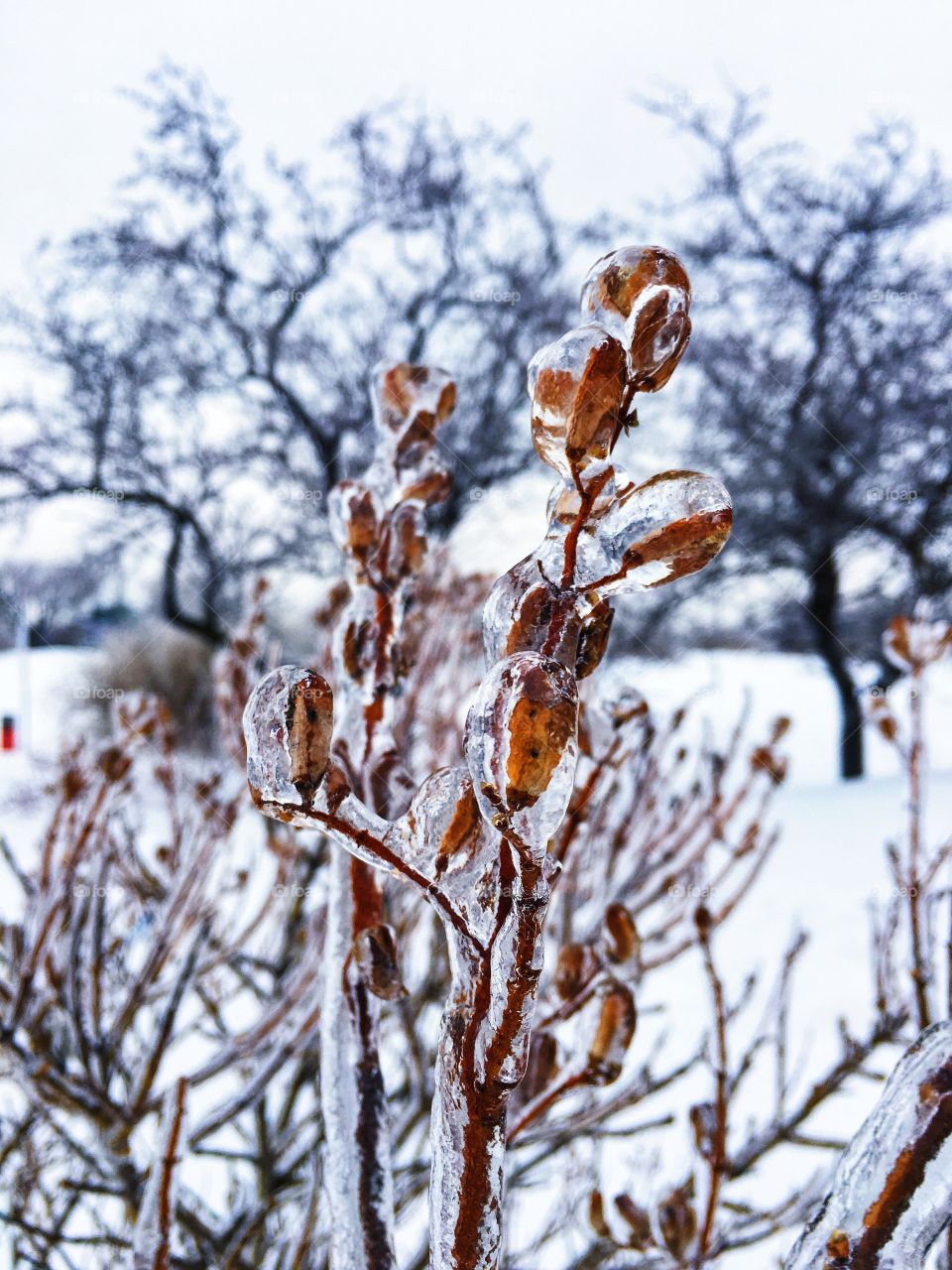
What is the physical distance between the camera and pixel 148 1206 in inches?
12.6

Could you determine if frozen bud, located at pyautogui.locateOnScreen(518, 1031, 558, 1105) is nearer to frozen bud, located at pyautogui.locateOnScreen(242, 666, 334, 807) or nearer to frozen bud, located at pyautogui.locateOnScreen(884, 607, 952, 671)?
frozen bud, located at pyautogui.locateOnScreen(242, 666, 334, 807)

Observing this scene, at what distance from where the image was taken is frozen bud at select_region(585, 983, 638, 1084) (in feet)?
1.02

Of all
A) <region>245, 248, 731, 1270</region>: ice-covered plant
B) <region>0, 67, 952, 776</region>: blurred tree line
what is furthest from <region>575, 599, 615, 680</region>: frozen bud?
<region>0, 67, 952, 776</region>: blurred tree line

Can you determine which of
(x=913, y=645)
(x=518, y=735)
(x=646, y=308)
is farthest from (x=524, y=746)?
(x=913, y=645)

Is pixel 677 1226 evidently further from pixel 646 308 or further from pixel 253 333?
pixel 253 333

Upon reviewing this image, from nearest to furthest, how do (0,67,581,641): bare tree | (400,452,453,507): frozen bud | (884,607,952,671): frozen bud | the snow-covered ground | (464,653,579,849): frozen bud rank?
1. (464,653,579,849): frozen bud
2. (400,452,453,507): frozen bud
3. (884,607,952,671): frozen bud
4. the snow-covered ground
5. (0,67,581,641): bare tree

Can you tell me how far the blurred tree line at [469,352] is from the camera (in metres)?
3.93

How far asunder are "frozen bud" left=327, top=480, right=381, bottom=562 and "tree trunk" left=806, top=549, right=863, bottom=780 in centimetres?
419

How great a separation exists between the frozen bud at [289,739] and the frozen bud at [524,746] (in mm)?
36

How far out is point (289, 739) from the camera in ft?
0.63

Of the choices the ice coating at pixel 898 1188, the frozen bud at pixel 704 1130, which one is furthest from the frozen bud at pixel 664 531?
the frozen bud at pixel 704 1130

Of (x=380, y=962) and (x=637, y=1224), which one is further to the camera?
(x=637, y=1224)

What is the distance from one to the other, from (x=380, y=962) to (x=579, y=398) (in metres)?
0.17

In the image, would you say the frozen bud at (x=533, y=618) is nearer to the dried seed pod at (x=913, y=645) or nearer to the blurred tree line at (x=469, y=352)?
the dried seed pod at (x=913, y=645)
